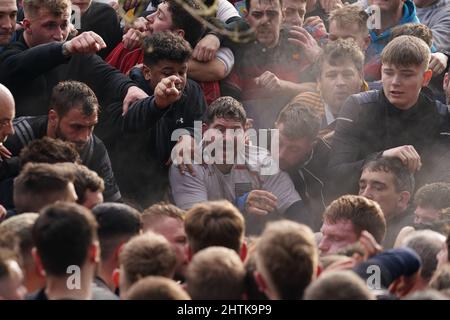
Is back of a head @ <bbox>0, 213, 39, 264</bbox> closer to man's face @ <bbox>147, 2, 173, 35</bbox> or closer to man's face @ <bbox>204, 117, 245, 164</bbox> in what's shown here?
man's face @ <bbox>204, 117, 245, 164</bbox>

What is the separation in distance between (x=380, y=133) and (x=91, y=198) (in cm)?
254

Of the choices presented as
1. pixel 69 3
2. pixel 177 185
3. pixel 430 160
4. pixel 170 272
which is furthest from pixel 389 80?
pixel 170 272

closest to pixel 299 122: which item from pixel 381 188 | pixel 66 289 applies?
pixel 381 188

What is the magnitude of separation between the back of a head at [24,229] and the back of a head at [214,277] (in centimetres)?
96

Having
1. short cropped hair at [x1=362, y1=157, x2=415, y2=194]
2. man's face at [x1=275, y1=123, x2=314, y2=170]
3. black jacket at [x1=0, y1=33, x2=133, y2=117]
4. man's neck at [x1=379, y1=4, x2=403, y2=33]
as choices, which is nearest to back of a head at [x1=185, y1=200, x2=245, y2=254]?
short cropped hair at [x1=362, y1=157, x2=415, y2=194]

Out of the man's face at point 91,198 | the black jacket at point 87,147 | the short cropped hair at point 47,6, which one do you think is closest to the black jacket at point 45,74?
the short cropped hair at point 47,6

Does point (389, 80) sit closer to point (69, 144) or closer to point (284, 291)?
point (69, 144)

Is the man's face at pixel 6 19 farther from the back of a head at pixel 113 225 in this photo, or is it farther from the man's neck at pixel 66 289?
the man's neck at pixel 66 289

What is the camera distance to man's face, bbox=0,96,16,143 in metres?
8.29

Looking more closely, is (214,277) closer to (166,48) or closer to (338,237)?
(338,237)

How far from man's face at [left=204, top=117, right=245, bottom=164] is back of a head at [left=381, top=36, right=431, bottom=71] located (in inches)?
50.0

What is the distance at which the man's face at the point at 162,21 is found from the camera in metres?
9.68

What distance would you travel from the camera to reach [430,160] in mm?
9508

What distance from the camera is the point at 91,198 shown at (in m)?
7.77
